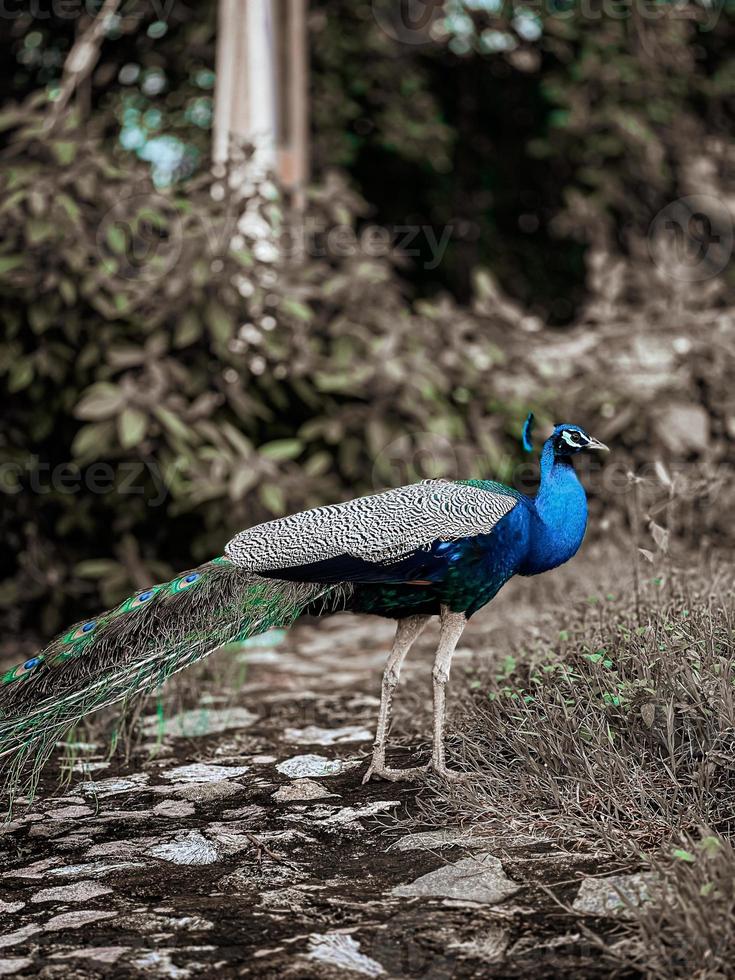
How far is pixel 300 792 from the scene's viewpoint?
2768 millimetres

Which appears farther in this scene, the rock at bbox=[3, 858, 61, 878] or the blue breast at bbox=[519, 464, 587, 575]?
the blue breast at bbox=[519, 464, 587, 575]

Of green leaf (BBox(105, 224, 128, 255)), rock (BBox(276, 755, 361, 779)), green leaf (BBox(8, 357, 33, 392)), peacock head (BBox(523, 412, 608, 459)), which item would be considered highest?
green leaf (BBox(105, 224, 128, 255))

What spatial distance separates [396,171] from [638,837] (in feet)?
25.1

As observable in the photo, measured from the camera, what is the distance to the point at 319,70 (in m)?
8.12

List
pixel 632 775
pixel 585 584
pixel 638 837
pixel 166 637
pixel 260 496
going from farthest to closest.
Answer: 1. pixel 260 496
2. pixel 585 584
3. pixel 166 637
4. pixel 632 775
5. pixel 638 837

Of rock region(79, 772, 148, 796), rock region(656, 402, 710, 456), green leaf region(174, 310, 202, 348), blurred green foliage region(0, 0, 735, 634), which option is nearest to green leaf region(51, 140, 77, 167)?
blurred green foliage region(0, 0, 735, 634)

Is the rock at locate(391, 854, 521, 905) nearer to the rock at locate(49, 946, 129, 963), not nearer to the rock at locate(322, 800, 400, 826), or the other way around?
the rock at locate(322, 800, 400, 826)

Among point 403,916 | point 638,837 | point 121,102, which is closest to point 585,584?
point 638,837

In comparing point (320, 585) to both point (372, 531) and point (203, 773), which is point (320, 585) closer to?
point (372, 531)

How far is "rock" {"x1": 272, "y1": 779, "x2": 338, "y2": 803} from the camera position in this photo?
8.95 feet

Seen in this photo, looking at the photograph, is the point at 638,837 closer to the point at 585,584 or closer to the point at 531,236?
the point at 585,584

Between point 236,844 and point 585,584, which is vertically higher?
point 236,844

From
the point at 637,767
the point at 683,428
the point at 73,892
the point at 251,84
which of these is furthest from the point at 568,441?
the point at 251,84

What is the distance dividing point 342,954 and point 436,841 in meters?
0.52
